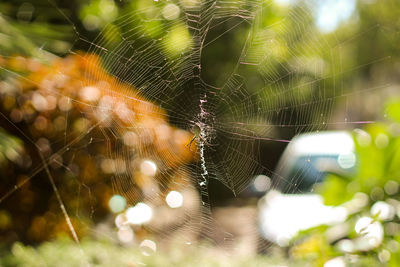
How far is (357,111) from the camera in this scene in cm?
735

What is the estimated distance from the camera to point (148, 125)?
8.03 feet

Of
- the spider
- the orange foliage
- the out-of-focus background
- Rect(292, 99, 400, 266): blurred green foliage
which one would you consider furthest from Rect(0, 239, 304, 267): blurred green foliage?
Rect(292, 99, 400, 266): blurred green foliage

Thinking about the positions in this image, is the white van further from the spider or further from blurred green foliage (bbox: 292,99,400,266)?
blurred green foliage (bbox: 292,99,400,266)

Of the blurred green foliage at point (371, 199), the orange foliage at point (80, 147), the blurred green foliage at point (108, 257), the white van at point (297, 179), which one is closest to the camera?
the blurred green foliage at point (371, 199)

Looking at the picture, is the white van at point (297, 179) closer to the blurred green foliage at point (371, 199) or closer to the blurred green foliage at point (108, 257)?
the blurred green foliage at point (108, 257)

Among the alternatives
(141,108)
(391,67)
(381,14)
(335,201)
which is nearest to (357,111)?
(391,67)

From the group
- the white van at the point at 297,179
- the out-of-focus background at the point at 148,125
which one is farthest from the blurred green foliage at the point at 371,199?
the white van at the point at 297,179

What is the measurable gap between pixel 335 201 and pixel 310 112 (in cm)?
84

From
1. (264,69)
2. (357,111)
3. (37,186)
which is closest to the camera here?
(264,69)

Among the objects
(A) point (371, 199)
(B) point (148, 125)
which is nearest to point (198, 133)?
(B) point (148, 125)

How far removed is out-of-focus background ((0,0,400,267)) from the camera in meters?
1.90

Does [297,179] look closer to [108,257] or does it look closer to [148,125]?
[148,125]

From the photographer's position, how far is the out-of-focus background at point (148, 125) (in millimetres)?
1903

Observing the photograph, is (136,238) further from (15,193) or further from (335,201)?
(335,201)
